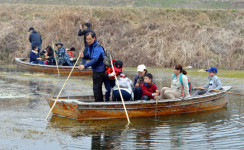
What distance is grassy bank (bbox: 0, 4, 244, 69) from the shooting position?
76.9 ft

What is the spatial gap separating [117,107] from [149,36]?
16634mm

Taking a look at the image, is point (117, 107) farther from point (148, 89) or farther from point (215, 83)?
point (215, 83)

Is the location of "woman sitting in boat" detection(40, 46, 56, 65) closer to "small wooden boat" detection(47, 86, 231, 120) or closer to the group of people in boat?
"small wooden boat" detection(47, 86, 231, 120)

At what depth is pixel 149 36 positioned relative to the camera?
26.0 m

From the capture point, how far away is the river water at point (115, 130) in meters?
7.70

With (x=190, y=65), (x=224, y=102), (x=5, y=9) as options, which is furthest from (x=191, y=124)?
(x=5, y=9)

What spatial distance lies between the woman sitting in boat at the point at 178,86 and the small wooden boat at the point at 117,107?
1.01 feet

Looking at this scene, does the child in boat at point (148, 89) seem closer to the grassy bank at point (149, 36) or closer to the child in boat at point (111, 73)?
the child in boat at point (111, 73)

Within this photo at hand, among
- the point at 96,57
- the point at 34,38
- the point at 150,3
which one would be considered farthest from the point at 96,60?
the point at 150,3

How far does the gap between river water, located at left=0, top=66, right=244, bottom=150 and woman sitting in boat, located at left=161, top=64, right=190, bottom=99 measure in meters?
0.61

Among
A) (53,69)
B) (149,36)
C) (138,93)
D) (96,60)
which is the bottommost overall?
(53,69)

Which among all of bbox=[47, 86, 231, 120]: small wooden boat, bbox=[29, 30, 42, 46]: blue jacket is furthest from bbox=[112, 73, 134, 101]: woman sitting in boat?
bbox=[29, 30, 42, 46]: blue jacket

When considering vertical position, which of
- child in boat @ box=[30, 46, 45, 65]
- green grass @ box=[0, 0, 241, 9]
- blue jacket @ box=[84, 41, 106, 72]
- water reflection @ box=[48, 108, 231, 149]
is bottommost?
water reflection @ box=[48, 108, 231, 149]

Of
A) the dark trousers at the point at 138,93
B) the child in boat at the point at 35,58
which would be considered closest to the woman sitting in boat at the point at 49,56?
the child in boat at the point at 35,58
